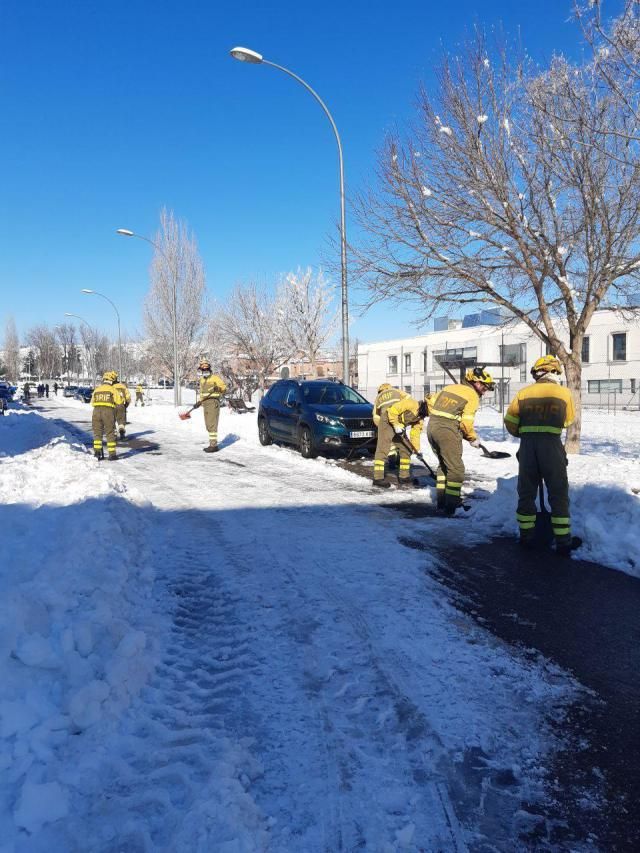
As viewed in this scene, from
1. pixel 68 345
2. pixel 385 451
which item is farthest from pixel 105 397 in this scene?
pixel 68 345

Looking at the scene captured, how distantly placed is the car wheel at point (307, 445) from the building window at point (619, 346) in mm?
32295

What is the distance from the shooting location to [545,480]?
537 cm

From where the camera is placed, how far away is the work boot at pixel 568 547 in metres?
5.32

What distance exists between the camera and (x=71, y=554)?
4.19 meters

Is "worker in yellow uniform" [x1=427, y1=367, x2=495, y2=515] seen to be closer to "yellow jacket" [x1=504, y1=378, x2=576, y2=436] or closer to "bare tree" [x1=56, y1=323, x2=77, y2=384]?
"yellow jacket" [x1=504, y1=378, x2=576, y2=436]

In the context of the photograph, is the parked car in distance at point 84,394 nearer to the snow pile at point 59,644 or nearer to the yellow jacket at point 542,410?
the snow pile at point 59,644

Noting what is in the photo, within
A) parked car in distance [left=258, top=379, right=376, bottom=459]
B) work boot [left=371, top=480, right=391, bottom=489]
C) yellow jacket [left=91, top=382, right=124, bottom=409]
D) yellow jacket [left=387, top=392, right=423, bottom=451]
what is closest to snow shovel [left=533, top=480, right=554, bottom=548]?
work boot [left=371, top=480, right=391, bottom=489]

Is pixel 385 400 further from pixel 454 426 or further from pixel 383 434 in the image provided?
pixel 454 426

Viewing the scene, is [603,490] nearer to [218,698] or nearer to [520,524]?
[520,524]

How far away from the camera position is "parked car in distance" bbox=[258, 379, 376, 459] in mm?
11117

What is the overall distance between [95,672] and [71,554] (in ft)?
5.36

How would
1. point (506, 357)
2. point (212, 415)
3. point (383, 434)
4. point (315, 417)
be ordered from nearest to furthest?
point (383, 434) < point (315, 417) < point (212, 415) < point (506, 357)

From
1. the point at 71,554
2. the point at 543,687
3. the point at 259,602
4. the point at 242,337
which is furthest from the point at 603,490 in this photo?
the point at 242,337

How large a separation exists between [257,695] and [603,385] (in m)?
39.3
